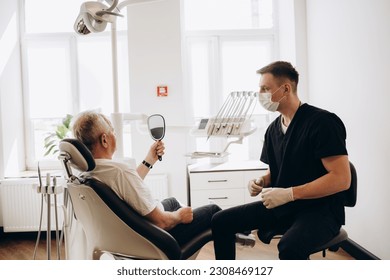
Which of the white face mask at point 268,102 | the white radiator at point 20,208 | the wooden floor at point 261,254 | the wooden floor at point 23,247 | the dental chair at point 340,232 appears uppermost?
the white face mask at point 268,102

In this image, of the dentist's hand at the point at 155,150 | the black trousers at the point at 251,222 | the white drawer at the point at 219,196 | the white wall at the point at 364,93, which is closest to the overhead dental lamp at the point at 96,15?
the dentist's hand at the point at 155,150

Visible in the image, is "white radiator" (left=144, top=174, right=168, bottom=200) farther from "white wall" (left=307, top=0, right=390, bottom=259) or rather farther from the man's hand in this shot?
the man's hand

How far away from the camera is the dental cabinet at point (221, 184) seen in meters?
3.20

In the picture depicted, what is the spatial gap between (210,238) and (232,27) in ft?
8.72

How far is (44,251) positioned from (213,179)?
144 centimetres

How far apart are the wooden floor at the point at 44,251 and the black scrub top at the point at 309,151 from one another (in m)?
1.07

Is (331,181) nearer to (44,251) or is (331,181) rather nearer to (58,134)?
(44,251)

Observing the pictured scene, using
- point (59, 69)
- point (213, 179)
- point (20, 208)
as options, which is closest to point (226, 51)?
point (213, 179)

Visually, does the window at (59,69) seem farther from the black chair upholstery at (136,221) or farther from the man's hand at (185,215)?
the black chair upholstery at (136,221)

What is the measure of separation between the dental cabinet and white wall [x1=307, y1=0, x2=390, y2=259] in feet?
2.77

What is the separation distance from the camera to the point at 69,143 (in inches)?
52.7

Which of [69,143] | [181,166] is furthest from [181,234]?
[181,166]

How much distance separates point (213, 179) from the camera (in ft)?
10.5
